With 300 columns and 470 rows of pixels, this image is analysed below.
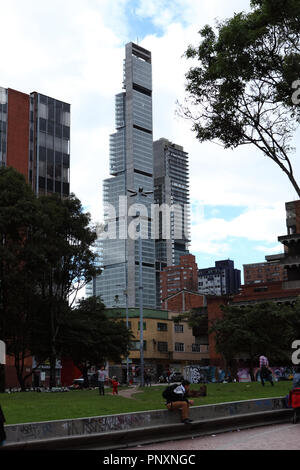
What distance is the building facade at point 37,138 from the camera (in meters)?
77.1

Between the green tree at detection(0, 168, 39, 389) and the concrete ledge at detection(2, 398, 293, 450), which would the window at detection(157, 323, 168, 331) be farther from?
the concrete ledge at detection(2, 398, 293, 450)

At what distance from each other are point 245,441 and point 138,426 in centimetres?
235

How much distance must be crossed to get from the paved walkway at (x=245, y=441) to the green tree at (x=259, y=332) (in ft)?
111

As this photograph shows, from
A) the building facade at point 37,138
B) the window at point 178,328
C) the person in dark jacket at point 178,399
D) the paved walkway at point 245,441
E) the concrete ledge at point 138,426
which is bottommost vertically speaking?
the paved walkway at point 245,441

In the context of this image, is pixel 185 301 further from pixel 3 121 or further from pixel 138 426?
pixel 138 426

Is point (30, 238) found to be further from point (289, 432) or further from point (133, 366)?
point (133, 366)

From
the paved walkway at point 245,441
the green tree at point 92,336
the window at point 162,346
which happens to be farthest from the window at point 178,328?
the paved walkway at point 245,441

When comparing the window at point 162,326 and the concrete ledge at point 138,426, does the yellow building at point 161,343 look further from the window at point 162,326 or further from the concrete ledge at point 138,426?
the concrete ledge at point 138,426

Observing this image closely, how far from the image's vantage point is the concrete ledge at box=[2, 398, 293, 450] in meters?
10.8

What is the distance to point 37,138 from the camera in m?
85.0

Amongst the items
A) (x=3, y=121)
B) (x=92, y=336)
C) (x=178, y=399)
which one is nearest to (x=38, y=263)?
(x=92, y=336)

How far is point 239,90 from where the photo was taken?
21.5m
